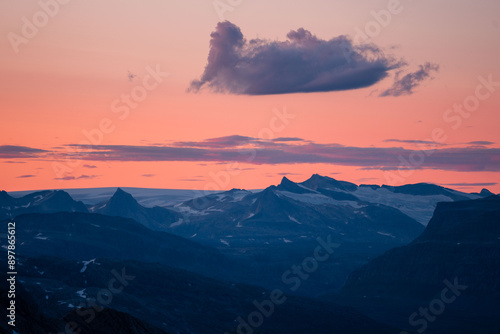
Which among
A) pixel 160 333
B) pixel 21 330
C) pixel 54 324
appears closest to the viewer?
pixel 21 330

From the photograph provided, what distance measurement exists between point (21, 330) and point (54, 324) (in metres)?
15.7

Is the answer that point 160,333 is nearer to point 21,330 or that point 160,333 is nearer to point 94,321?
point 94,321

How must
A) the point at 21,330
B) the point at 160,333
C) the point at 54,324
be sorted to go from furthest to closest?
the point at 160,333 < the point at 54,324 < the point at 21,330

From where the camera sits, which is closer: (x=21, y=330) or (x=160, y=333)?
(x=21, y=330)

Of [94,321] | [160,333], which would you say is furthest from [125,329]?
[160,333]

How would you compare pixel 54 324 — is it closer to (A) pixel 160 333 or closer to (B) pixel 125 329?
(B) pixel 125 329

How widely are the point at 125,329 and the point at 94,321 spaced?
298 inches

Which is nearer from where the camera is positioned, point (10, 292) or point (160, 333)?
point (10, 292)

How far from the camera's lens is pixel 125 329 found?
173125 millimetres

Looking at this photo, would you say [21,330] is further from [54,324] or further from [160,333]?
[160,333]

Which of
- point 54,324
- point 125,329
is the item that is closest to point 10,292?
point 54,324

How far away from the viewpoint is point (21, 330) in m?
152

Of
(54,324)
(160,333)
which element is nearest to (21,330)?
(54,324)

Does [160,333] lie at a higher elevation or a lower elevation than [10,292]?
lower
